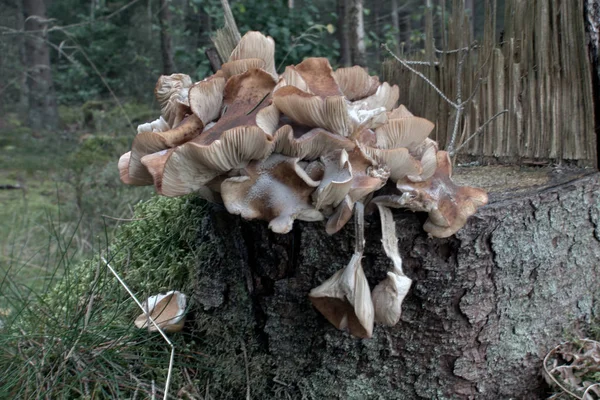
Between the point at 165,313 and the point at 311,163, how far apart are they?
2.97 feet

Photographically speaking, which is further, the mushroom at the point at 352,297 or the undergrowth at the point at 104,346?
the undergrowth at the point at 104,346

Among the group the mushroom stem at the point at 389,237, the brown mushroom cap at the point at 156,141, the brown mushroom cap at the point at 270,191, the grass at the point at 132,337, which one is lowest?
the grass at the point at 132,337

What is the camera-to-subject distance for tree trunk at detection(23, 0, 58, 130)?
9.55 meters

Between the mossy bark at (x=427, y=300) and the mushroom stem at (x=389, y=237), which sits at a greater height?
the mushroom stem at (x=389, y=237)

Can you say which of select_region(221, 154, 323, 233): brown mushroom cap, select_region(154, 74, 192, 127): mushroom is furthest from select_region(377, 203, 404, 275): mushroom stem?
select_region(154, 74, 192, 127): mushroom

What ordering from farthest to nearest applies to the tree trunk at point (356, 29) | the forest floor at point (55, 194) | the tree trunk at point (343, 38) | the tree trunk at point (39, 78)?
the tree trunk at point (39, 78) → the tree trunk at point (343, 38) → the tree trunk at point (356, 29) → the forest floor at point (55, 194)

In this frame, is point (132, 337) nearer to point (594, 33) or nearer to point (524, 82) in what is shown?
point (524, 82)

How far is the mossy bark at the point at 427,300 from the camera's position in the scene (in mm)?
1556

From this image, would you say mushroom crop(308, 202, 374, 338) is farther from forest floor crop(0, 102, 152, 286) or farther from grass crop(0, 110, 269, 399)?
forest floor crop(0, 102, 152, 286)

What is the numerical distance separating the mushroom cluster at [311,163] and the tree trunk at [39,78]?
9.30 m

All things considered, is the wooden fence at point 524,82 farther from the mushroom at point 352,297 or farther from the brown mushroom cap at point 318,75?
the mushroom at point 352,297

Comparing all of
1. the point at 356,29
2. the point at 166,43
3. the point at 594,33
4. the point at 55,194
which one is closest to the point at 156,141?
the point at 594,33

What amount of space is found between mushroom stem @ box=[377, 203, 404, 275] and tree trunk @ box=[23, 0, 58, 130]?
9.62 meters

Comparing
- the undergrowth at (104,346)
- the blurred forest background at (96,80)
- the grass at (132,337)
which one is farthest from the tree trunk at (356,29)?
the undergrowth at (104,346)
